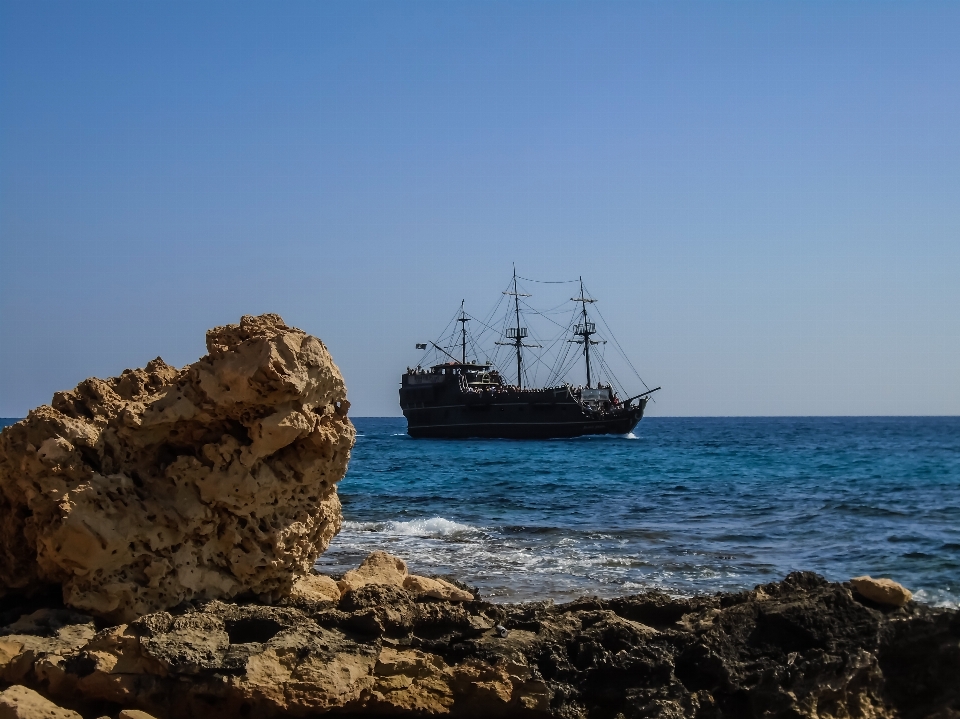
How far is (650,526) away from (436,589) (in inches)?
348

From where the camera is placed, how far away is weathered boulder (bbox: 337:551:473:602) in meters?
5.29

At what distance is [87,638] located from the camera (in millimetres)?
4145

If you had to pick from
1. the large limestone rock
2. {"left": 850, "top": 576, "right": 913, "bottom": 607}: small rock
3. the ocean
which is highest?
the large limestone rock

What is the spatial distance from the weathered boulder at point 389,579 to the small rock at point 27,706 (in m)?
1.77

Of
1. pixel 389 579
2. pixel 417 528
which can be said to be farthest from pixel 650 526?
pixel 389 579

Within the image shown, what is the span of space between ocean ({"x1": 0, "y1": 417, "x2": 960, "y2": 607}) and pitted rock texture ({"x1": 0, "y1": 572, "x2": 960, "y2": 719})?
11.8 feet

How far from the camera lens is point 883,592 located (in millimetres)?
4488

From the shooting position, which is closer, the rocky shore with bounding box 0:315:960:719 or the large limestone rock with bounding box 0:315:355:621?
the rocky shore with bounding box 0:315:960:719

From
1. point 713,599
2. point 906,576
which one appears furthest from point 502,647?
point 906,576

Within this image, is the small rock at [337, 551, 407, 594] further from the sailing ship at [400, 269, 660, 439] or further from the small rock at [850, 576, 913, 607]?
the sailing ship at [400, 269, 660, 439]

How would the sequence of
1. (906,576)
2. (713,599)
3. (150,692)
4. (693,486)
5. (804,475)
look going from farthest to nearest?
1. (804,475)
2. (693,486)
3. (906,576)
4. (713,599)
5. (150,692)


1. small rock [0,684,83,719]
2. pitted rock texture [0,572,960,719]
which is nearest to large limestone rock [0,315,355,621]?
pitted rock texture [0,572,960,719]

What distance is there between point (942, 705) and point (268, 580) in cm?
323

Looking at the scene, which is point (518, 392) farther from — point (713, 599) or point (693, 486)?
point (713, 599)
